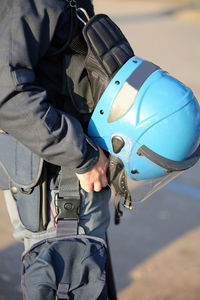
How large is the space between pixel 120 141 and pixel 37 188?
386 millimetres

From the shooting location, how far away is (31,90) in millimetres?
1602

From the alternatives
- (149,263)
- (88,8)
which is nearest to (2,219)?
(149,263)

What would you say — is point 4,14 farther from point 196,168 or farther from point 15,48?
point 196,168

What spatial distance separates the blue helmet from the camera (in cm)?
170

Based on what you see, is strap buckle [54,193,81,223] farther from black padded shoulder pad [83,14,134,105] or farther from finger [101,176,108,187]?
black padded shoulder pad [83,14,134,105]

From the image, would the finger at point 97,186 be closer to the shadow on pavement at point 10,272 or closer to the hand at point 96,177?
the hand at point 96,177

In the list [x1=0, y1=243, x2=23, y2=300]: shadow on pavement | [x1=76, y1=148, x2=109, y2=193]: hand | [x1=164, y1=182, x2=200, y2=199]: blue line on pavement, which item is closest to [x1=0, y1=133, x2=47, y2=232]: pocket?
[x1=76, y1=148, x2=109, y2=193]: hand

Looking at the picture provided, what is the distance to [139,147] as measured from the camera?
5.72 feet

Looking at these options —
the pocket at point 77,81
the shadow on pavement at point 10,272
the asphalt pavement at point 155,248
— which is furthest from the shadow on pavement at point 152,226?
the pocket at point 77,81

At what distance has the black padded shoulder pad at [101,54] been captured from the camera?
5.67 ft

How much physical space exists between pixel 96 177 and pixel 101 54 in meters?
0.47

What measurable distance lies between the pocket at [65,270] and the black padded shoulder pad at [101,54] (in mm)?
597

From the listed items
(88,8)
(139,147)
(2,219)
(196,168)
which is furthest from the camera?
(196,168)

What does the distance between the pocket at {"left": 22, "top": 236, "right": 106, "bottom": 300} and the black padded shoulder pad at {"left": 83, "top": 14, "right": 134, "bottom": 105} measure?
0.60 m
